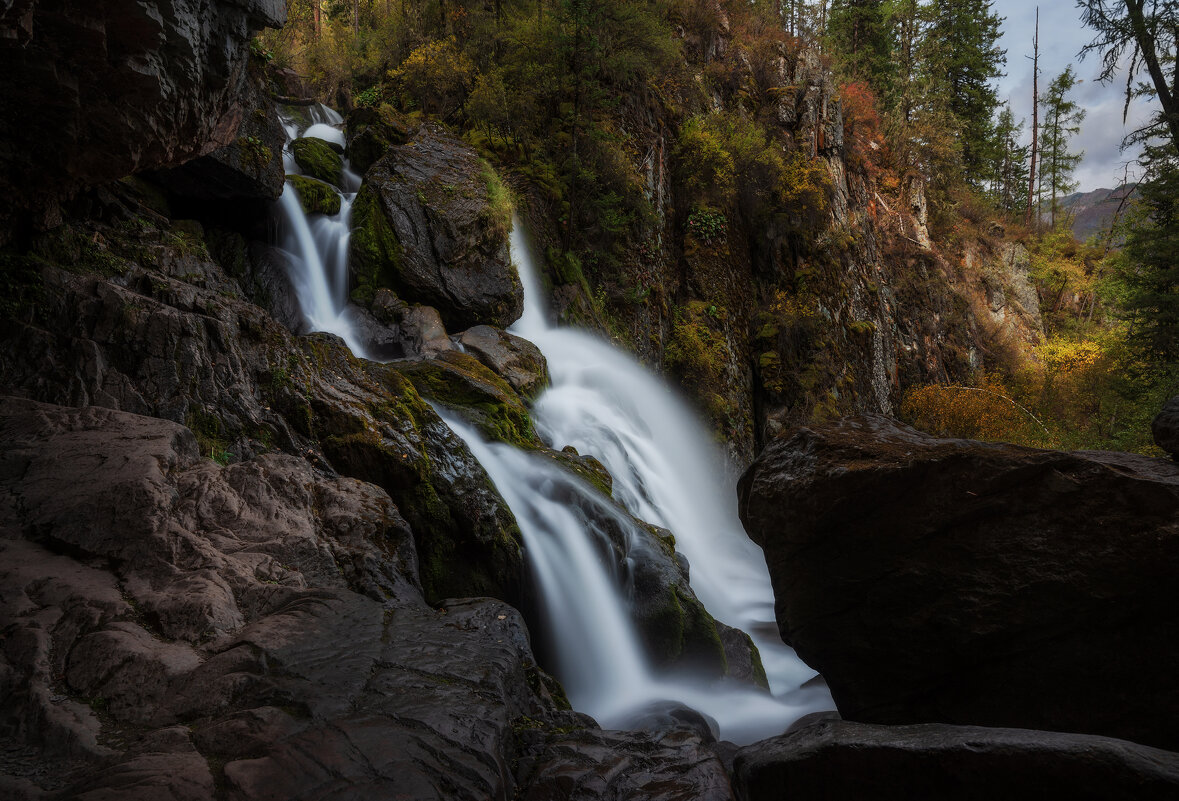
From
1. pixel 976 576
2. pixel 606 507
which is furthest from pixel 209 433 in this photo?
pixel 976 576

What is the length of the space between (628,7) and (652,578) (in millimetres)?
14097

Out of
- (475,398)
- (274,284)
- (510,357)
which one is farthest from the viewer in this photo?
(510,357)

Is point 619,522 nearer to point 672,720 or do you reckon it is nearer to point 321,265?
point 672,720

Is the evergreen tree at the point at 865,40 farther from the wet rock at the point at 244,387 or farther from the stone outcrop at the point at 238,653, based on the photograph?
the stone outcrop at the point at 238,653

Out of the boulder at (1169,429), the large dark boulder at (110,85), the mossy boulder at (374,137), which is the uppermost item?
the mossy boulder at (374,137)

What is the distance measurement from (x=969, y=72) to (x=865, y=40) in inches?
261

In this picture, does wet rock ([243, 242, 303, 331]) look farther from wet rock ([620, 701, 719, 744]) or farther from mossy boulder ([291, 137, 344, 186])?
wet rock ([620, 701, 719, 744])

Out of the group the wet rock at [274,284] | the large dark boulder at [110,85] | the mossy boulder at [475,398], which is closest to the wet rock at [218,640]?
the large dark boulder at [110,85]

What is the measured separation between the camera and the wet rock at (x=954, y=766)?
8.67 ft

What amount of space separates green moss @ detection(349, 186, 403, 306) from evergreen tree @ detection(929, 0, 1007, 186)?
33.1 meters

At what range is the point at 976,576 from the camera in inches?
161

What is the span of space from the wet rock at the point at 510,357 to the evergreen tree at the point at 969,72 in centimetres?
3248

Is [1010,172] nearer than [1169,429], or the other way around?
[1169,429]

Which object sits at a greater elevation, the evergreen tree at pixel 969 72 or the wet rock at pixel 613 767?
the evergreen tree at pixel 969 72
